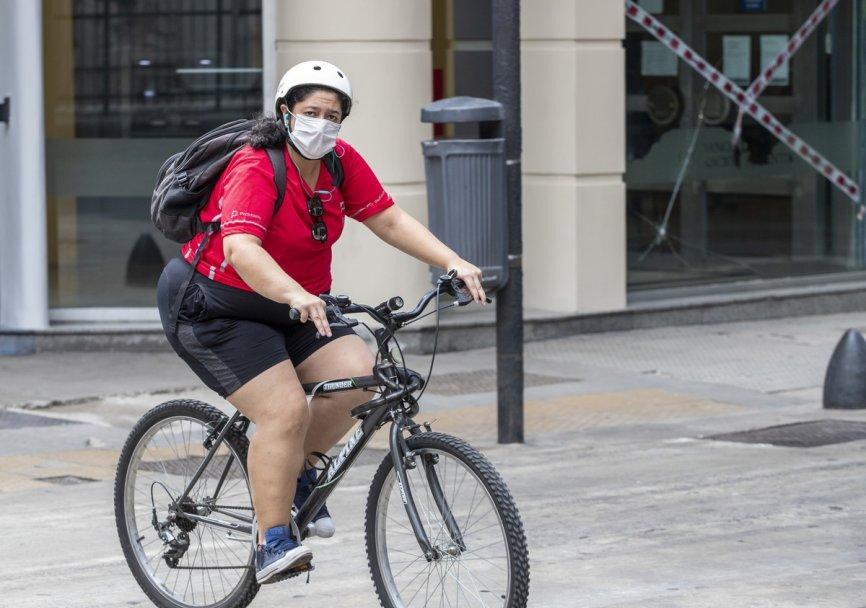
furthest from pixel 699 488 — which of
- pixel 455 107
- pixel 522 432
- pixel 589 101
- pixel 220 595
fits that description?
pixel 589 101

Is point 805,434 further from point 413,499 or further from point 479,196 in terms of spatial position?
point 413,499

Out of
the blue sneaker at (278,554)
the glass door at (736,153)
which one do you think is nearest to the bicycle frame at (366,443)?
the blue sneaker at (278,554)

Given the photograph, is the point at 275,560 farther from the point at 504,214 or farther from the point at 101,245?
the point at 101,245

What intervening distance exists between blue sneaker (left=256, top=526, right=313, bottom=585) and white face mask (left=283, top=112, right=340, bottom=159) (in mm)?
1121

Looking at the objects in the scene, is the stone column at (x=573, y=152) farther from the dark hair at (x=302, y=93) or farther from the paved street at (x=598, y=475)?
the dark hair at (x=302, y=93)

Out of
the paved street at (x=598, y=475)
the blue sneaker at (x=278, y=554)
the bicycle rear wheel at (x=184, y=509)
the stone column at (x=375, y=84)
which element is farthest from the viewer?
the stone column at (x=375, y=84)

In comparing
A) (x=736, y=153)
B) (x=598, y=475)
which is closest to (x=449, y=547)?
A: (x=598, y=475)

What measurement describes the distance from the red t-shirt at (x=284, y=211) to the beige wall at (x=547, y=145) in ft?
21.0

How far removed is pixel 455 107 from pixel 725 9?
632 centimetres

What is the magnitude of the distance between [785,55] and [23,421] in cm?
790

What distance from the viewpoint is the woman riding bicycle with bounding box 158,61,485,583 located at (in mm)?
5051

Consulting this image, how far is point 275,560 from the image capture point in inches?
201

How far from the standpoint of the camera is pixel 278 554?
201 inches

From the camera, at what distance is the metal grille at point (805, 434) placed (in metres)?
8.93
